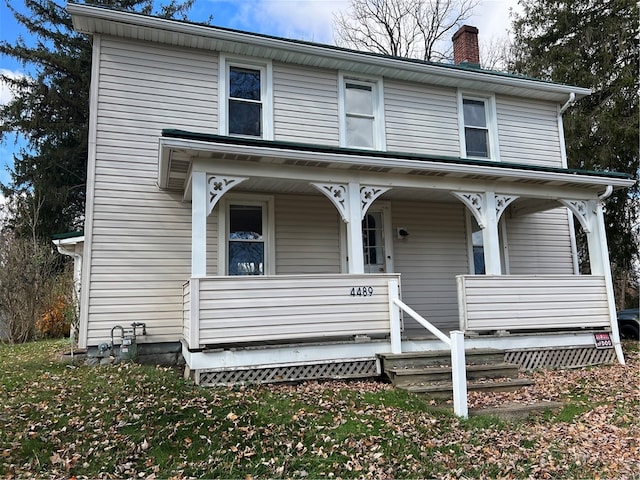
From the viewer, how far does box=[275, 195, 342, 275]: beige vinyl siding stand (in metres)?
8.51

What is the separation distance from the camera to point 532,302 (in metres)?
7.76

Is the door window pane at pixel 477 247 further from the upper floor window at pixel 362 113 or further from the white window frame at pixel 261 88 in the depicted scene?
the white window frame at pixel 261 88

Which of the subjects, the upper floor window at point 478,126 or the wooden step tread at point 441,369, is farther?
the upper floor window at point 478,126

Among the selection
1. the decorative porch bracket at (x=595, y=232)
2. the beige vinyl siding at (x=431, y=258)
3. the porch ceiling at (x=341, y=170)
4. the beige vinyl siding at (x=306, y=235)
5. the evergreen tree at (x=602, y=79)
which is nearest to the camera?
the porch ceiling at (x=341, y=170)

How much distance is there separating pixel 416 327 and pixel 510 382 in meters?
3.20

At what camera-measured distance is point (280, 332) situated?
6.32m

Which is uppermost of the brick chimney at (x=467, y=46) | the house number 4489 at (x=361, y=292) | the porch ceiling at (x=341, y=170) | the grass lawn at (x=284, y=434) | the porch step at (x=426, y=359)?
the brick chimney at (x=467, y=46)

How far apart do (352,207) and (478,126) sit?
5.23m

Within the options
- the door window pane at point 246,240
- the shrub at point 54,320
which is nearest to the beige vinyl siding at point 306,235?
the door window pane at point 246,240

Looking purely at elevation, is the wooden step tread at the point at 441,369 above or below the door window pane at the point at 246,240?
below

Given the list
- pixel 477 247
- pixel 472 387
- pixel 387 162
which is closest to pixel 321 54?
pixel 387 162

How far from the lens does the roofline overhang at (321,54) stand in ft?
25.5

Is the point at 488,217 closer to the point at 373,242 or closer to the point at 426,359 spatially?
the point at 373,242

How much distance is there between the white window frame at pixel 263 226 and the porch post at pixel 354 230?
1871 mm
